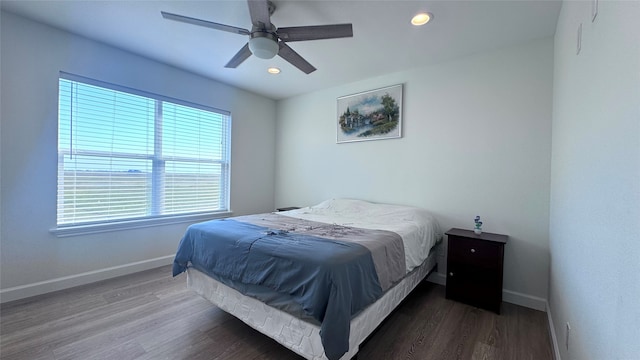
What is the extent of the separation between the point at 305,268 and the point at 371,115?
103 inches

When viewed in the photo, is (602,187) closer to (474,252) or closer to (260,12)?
(474,252)

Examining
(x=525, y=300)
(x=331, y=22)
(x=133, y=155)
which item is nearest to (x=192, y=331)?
(x=133, y=155)

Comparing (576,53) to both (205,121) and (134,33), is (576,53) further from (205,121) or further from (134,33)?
(205,121)

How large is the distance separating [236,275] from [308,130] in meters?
2.96

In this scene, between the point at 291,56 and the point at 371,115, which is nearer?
the point at 291,56

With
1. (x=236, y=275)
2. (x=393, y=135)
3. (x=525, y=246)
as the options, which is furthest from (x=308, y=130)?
(x=525, y=246)

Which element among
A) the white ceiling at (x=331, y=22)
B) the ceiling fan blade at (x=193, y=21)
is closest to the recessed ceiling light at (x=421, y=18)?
the white ceiling at (x=331, y=22)

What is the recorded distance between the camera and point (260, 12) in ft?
5.73

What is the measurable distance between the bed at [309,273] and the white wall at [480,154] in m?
0.68

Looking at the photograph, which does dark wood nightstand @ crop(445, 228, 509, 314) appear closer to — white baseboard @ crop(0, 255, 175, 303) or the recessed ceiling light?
the recessed ceiling light

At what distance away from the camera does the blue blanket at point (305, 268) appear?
1.38 metres

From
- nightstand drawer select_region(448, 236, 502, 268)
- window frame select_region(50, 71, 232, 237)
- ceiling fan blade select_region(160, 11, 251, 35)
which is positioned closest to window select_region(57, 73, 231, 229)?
window frame select_region(50, 71, 232, 237)

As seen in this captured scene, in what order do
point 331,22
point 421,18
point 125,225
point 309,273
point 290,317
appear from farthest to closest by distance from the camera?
point 125,225 < point 331,22 < point 421,18 < point 290,317 < point 309,273

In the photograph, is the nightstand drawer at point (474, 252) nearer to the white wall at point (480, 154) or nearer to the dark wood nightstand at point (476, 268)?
the dark wood nightstand at point (476, 268)
